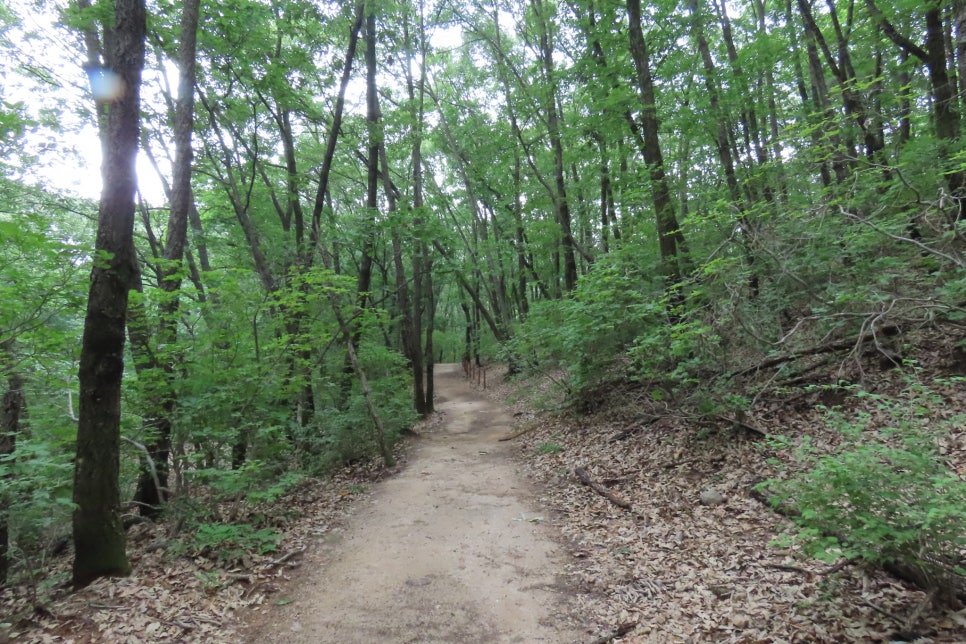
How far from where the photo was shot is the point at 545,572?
4.68 m

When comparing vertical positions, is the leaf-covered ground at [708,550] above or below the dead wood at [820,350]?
below

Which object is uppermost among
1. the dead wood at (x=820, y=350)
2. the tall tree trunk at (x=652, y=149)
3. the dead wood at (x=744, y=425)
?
the tall tree trunk at (x=652, y=149)

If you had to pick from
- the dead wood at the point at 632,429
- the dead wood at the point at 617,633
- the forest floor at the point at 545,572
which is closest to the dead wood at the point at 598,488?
the forest floor at the point at 545,572

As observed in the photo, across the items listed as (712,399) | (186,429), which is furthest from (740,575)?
(186,429)

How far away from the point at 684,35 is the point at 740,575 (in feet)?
35.6

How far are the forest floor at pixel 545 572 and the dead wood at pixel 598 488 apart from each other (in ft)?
0.10

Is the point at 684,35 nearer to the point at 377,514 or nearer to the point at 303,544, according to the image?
the point at 377,514

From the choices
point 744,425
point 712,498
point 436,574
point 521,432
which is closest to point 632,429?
point 744,425

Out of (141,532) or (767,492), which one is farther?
(141,532)

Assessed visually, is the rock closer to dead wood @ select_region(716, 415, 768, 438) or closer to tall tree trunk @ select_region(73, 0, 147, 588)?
dead wood @ select_region(716, 415, 768, 438)

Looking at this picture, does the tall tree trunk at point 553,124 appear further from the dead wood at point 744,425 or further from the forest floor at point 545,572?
the forest floor at point 545,572

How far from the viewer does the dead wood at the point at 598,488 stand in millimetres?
5891

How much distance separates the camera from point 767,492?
15.6 ft

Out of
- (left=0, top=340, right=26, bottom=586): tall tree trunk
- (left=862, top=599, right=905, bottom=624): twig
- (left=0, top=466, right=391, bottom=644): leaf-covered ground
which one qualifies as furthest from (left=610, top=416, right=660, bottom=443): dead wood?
(left=0, top=340, right=26, bottom=586): tall tree trunk
